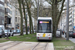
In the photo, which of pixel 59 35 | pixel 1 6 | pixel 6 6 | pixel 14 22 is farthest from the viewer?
pixel 14 22

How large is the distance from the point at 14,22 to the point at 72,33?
5818 centimetres

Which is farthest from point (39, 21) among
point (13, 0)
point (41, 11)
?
point (41, 11)

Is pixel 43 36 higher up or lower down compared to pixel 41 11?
lower down

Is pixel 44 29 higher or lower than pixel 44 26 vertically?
lower

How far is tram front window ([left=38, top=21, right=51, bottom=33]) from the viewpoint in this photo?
68.5 feet

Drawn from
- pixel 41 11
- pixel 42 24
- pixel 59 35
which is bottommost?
pixel 59 35

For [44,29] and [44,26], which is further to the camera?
[44,26]

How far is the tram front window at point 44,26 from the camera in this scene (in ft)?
68.5

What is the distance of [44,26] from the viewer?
69.1 ft

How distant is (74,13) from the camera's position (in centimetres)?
9106

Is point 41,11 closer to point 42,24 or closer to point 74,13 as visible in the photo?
point 42,24

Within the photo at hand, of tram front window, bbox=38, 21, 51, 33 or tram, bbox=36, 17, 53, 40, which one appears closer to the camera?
tram, bbox=36, 17, 53, 40

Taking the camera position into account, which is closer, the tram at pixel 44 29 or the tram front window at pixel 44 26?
the tram at pixel 44 29

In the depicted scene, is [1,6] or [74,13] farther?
[74,13]
